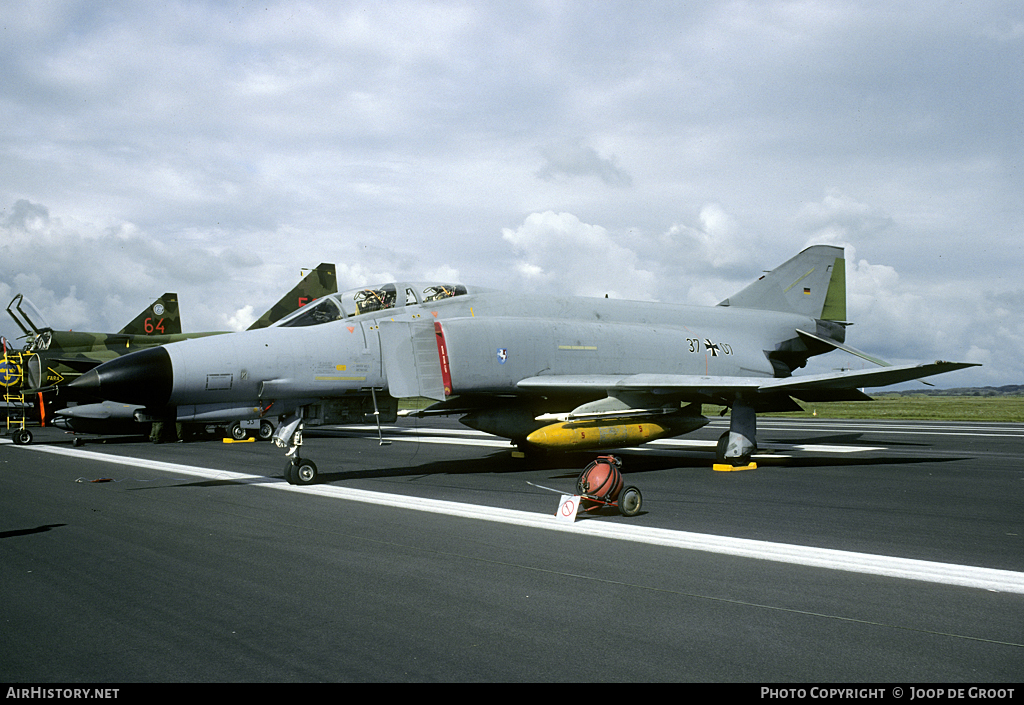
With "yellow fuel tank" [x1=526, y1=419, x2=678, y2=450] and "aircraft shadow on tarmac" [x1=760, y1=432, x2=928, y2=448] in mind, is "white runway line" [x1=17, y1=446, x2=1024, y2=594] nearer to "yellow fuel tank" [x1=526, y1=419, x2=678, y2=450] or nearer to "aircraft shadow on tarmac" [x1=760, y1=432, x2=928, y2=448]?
"yellow fuel tank" [x1=526, y1=419, x2=678, y2=450]

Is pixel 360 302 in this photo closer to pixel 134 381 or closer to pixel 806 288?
pixel 134 381

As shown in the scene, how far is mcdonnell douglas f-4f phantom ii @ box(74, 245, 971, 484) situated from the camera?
31.0ft

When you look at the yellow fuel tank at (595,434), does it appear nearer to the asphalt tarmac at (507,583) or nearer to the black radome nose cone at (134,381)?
the asphalt tarmac at (507,583)

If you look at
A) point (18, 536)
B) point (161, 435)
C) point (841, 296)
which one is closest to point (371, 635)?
point (18, 536)

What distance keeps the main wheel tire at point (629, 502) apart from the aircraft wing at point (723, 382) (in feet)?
13.1

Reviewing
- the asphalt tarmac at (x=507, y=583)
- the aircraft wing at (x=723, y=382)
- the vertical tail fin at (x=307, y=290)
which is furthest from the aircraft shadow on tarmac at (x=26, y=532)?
the vertical tail fin at (x=307, y=290)

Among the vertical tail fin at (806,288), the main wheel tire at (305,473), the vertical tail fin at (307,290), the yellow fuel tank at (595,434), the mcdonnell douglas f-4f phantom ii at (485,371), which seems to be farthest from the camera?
the vertical tail fin at (307,290)

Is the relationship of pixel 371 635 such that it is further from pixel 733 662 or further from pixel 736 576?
pixel 736 576

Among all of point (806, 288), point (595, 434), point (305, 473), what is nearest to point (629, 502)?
point (595, 434)

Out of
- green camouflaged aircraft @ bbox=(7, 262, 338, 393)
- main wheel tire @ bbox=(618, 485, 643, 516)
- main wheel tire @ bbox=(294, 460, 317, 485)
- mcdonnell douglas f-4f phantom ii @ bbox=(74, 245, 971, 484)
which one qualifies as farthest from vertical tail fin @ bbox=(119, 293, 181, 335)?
main wheel tire @ bbox=(618, 485, 643, 516)

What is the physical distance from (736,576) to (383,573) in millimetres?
2571

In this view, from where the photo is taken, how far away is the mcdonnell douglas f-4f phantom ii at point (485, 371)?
945cm

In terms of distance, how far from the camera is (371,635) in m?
3.72

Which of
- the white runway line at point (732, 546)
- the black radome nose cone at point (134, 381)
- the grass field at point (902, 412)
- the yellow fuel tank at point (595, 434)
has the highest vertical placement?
the black radome nose cone at point (134, 381)
